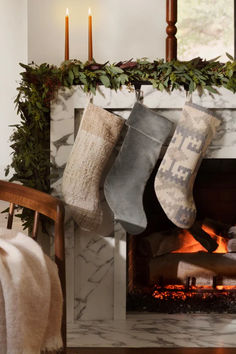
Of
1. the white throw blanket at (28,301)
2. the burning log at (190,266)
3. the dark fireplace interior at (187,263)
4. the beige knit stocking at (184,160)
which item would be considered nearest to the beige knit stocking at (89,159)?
the beige knit stocking at (184,160)

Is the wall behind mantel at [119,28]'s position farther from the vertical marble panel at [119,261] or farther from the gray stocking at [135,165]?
the vertical marble panel at [119,261]

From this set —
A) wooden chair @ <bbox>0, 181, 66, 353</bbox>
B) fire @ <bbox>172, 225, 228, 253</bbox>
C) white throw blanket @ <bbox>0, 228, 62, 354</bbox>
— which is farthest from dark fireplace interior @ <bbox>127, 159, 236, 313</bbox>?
white throw blanket @ <bbox>0, 228, 62, 354</bbox>

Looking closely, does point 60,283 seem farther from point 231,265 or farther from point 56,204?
point 231,265

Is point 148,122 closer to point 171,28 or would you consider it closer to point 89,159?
point 89,159

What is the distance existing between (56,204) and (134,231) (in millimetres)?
677

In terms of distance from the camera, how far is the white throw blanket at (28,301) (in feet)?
5.03

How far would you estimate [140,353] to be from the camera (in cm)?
213

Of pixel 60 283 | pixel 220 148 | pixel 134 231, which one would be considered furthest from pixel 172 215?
pixel 60 283

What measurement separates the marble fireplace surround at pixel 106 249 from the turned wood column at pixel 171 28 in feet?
1.70

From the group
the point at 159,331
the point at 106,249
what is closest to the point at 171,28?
the point at 106,249

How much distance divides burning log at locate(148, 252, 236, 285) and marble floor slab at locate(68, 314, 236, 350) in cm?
18

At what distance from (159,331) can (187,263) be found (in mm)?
390

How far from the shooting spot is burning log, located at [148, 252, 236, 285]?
2635 millimetres

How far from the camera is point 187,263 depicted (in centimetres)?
264
